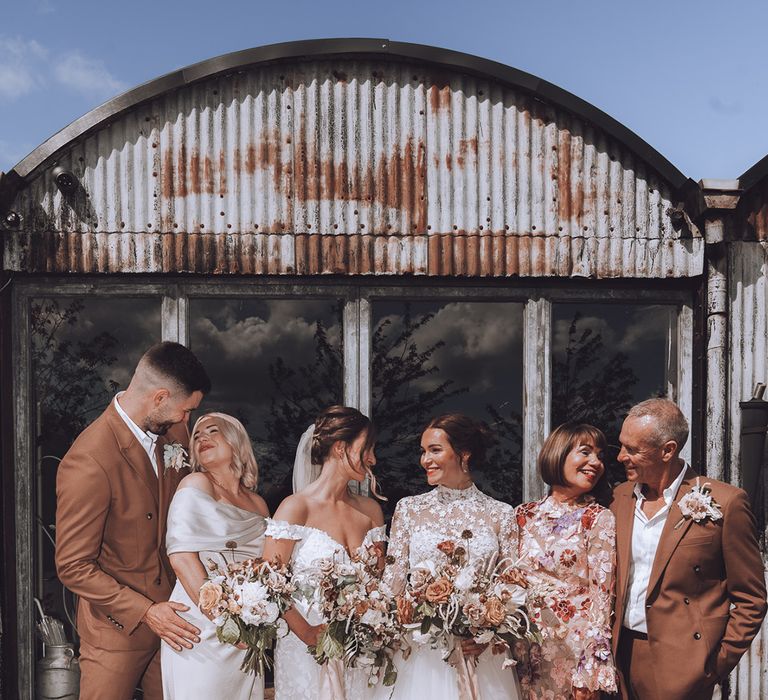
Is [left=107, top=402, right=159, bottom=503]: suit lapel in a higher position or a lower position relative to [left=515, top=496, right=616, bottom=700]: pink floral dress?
higher

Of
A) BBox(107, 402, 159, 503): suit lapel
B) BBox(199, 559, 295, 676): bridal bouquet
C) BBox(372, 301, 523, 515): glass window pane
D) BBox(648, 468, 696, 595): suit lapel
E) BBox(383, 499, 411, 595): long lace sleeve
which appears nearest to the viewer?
BBox(199, 559, 295, 676): bridal bouquet

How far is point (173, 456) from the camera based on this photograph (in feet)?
14.8

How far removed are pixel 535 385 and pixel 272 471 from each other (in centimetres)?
195

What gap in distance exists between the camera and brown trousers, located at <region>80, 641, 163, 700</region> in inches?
170

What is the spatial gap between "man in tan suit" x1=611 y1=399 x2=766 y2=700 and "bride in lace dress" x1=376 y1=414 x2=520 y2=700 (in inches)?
25.0

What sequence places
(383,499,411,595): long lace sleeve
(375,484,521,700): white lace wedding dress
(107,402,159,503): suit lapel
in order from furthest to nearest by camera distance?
(107,402,159,503): suit lapel < (383,499,411,595): long lace sleeve < (375,484,521,700): white lace wedding dress

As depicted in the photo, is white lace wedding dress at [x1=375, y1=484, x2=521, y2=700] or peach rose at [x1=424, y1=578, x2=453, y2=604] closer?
peach rose at [x1=424, y1=578, x2=453, y2=604]

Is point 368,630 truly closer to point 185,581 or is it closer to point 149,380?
point 185,581

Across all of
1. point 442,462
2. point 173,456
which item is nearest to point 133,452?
point 173,456

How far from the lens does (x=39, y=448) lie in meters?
5.48

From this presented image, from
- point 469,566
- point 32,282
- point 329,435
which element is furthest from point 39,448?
point 469,566

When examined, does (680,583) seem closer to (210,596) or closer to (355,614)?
(355,614)

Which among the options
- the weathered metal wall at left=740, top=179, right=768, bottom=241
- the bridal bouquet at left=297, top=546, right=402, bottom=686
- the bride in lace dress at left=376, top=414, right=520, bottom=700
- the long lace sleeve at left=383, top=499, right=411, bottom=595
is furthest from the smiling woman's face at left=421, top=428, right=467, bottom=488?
the weathered metal wall at left=740, top=179, right=768, bottom=241

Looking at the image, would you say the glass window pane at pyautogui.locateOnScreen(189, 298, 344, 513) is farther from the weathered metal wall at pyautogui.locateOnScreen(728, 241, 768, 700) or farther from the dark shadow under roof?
the weathered metal wall at pyautogui.locateOnScreen(728, 241, 768, 700)
